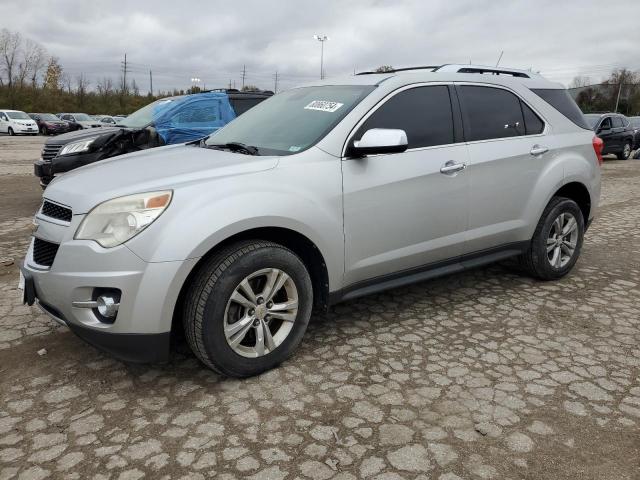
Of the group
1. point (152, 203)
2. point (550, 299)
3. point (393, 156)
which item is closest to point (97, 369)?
point (152, 203)

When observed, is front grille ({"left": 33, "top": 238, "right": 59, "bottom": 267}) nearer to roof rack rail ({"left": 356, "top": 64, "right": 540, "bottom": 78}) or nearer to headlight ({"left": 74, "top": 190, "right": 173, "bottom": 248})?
headlight ({"left": 74, "top": 190, "right": 173, "bottom": 248})

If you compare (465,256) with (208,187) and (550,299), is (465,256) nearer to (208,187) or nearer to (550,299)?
(550,299)

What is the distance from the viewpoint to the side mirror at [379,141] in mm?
3080

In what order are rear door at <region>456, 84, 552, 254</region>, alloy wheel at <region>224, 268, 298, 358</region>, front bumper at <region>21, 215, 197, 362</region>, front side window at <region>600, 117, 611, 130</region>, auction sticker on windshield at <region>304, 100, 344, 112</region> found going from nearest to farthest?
1. front bumper at <region>21, 215, 197, 362</region>
2. alloy wheel at <region>224, 268, 298, 358</region>
3. auction sticker on windshield at <region>304, 100, 344, 112</region>
4. rear door at <region>456, 84, 552, 254</region>
5. front side window at <region>600, 117, 611, 130</region>

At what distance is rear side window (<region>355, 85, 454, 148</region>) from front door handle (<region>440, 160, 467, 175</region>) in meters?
0.16

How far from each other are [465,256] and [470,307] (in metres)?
0.44

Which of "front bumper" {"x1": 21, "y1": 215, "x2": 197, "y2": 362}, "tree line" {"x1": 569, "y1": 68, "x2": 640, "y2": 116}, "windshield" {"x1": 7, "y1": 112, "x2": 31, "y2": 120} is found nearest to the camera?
"front bumper" {"x1": 21, "y1": 215, "x2": 197, "y2": 362}

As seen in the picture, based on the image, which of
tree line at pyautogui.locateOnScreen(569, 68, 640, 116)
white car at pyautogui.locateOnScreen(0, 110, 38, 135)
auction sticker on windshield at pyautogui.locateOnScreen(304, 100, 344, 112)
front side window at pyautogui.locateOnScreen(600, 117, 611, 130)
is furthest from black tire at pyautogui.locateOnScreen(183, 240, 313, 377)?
tree line at pyautogui.locateOnScreen(569, 68, 640, 116)

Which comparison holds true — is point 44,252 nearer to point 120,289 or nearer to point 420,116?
point 120,289

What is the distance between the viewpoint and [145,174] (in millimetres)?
2906

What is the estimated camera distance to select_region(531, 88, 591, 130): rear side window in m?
4.43

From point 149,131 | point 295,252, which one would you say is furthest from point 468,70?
point 149,131

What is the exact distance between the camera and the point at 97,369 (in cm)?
309

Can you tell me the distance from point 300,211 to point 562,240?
2.73 m
